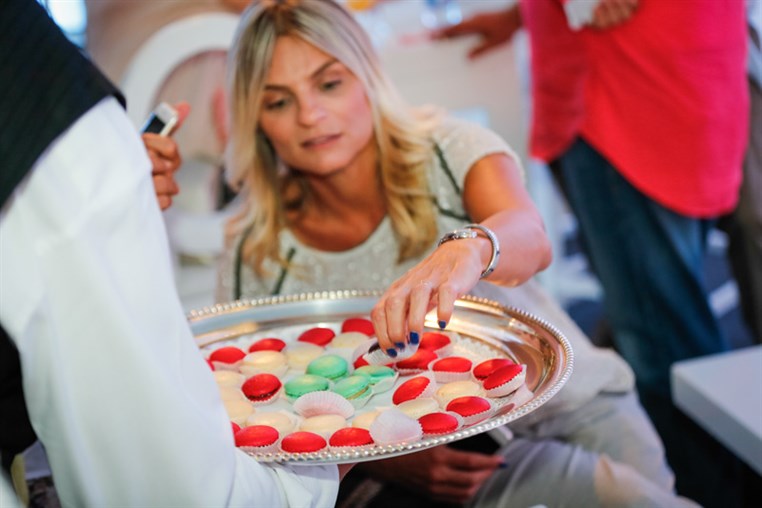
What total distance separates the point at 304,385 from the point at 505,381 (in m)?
0.20

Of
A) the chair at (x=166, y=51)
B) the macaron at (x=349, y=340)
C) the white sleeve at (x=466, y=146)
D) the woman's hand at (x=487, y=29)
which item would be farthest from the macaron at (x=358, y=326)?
the woman's hand at (x=487, y=29)

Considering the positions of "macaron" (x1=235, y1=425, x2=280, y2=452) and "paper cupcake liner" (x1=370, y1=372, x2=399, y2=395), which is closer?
"macaron" (x1=235, y1=425, x2=280, y2=452)

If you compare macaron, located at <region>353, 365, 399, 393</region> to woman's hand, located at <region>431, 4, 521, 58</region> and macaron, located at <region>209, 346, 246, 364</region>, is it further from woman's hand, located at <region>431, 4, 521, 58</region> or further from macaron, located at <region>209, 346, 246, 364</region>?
woman's hand, located at <region>431, 4, 521, 58</region>

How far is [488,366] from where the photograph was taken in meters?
0.86

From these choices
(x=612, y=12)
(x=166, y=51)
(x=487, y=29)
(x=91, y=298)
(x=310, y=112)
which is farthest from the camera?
(x=487, y=29)

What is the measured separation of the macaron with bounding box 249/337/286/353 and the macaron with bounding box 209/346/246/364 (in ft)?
0.06

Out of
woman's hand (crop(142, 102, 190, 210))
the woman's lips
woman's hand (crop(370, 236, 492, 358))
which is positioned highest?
woman's hand (crop(142, 102, 190, 210))

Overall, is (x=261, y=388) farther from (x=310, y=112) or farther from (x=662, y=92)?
(x=662, y=92)

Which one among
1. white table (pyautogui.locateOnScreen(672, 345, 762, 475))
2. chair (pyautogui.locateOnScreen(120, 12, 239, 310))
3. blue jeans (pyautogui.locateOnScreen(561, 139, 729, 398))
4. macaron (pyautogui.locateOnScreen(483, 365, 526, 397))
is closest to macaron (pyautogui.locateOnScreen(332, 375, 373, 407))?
macaron (pyautogui.locateOnScreen(483, 365, 526, 397))

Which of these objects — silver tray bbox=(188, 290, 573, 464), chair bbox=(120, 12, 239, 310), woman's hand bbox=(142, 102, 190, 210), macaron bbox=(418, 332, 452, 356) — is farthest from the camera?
chair bbox=(120, 12, 239, 310)

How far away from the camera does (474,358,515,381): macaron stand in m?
0.85

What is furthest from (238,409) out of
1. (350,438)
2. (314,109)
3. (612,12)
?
(612,12)

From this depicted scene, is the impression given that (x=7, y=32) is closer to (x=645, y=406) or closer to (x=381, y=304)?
(x=381, y=304)

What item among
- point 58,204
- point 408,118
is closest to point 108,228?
point 58,204
